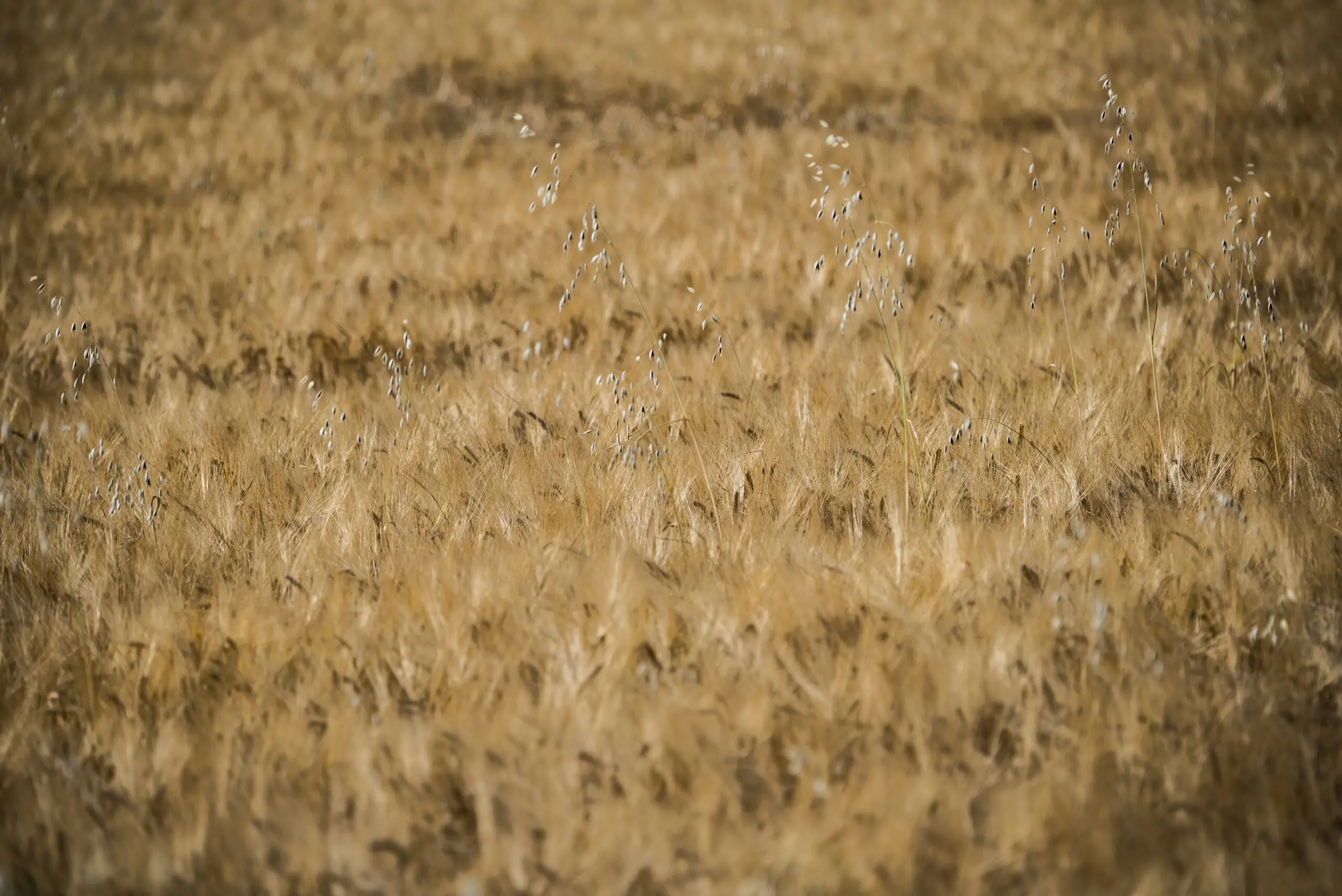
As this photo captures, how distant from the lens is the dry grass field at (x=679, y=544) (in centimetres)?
120

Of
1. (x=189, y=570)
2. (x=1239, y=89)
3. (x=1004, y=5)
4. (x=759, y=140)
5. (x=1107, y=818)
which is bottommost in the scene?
(x=189, y=570)

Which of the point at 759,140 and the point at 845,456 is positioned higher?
the point at 759,140

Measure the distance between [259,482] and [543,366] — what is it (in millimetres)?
1109

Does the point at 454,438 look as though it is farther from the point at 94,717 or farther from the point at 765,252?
the point at 765,252

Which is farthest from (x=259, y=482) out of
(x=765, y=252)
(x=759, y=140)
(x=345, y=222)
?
(x=759, y=140)

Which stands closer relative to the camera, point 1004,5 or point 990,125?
point 990,125

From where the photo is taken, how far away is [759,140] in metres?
6.50

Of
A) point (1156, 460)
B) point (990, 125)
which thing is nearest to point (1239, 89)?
point (990, 125)

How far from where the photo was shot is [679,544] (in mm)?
1914

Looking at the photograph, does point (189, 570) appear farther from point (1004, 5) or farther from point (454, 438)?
point (1004, 5)

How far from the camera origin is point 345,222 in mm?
5219

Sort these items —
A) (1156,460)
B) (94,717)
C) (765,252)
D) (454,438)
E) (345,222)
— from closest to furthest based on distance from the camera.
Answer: (94,717)
(1156,460)
(454,438)
(765,252)
(345,222)

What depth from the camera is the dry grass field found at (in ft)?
3.92

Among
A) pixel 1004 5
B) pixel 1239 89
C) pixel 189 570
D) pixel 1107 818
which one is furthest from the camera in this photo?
pixel 1004 5
